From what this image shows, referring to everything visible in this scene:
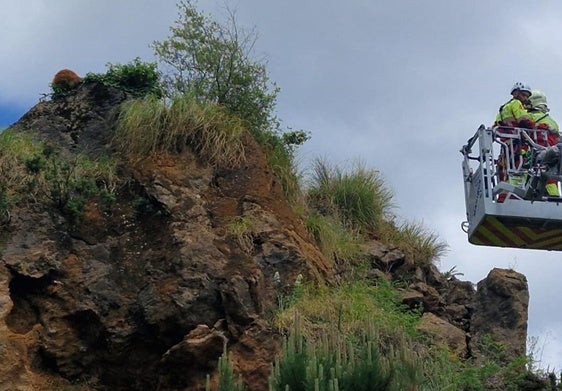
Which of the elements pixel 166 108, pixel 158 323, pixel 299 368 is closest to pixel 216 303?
pixel 158 323

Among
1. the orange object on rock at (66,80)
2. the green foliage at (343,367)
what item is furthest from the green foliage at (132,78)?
the green foliage at (343,367)

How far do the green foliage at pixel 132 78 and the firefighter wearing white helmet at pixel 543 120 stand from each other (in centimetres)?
571

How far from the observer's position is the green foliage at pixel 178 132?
15.4 m

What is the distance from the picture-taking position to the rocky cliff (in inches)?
494

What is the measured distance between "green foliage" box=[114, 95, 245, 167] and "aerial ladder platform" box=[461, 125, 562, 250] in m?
3.41

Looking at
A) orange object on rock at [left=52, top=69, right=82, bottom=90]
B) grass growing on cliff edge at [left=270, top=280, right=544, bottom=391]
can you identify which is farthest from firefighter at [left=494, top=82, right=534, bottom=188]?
orange object on rock at [left=52, top=69, right=82, bottom=90]

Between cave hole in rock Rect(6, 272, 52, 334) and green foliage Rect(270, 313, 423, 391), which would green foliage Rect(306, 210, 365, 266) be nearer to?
cave hole in rock Rect(6, 272, 52, 334)

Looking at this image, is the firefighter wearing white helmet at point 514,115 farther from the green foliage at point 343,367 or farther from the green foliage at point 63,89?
the green foliage at point 63,89

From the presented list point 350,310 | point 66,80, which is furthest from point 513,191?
point 66,80

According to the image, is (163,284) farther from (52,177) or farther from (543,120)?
(543,120)

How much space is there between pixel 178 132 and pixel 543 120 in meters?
4.97

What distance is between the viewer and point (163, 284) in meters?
13.1

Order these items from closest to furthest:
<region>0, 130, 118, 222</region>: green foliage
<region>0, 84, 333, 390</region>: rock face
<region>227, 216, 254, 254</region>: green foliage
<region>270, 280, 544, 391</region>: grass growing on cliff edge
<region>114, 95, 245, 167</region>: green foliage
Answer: <region>270, 280, 544, 391</region>: grass growing on cliff edge
<region>0, 84, 333, 390</region>: rock face
<region>0, 130, 118, 222</region>: green foliage
<region>227, 216, 254, 254</region>: green foliage
<region>114, 95, 245, 167</region>: green foliage

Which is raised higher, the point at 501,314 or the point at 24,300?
the point at 501,314
